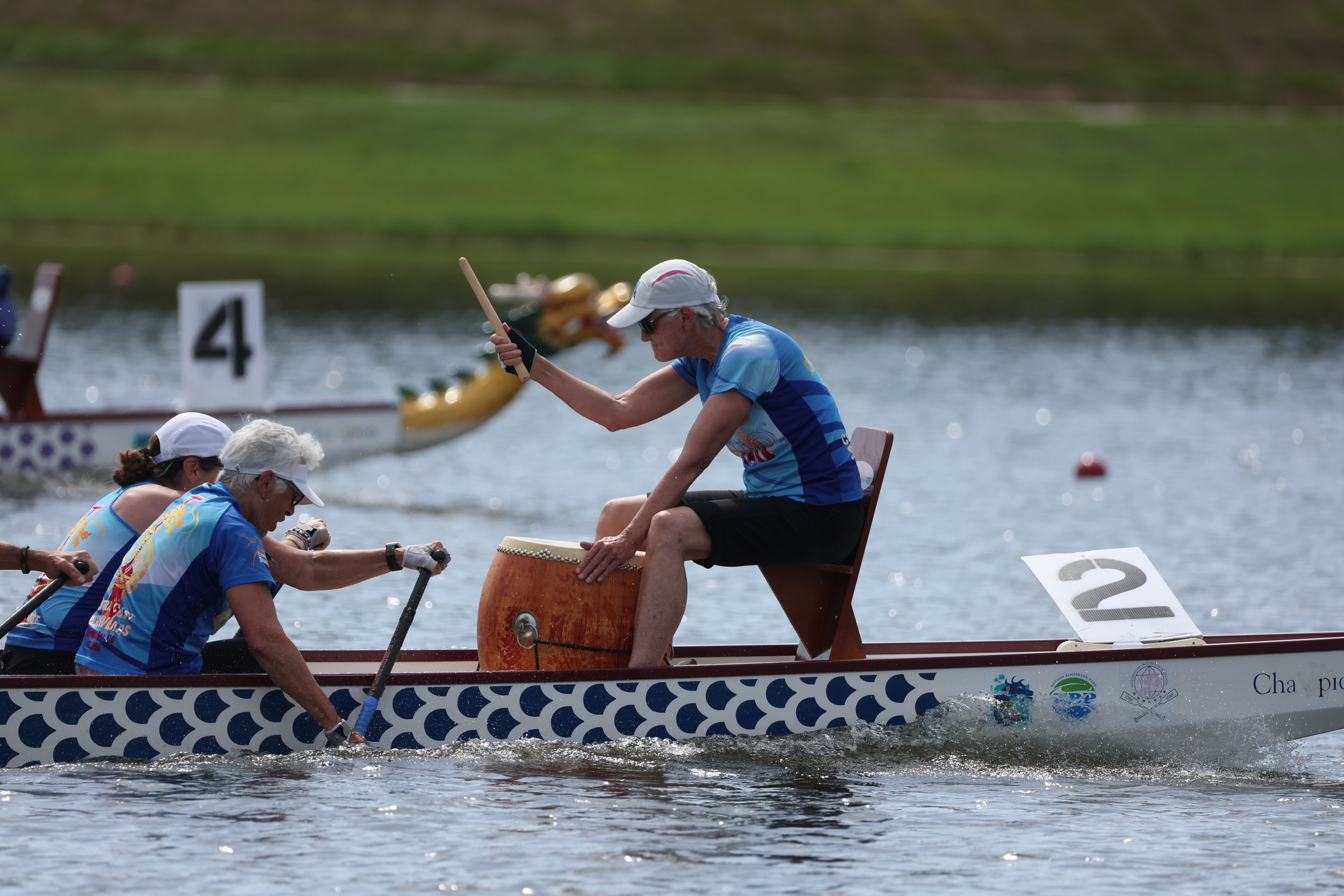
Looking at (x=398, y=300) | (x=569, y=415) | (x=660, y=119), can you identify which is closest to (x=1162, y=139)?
(x=660, y=119)

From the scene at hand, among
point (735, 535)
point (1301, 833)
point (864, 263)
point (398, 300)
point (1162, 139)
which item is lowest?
point (1301, 833)

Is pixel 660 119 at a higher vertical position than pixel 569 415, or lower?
higher

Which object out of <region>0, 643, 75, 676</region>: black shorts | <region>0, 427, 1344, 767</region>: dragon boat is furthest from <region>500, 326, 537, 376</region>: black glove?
<region>0, 643, 75, 676</region>: black shorts

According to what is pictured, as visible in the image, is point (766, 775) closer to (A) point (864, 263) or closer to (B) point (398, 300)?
(B) point (398, 300)

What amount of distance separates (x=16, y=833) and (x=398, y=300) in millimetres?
30463

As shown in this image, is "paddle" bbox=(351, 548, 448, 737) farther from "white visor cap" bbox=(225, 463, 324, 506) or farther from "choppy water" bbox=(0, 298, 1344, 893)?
"white visor cap" bbox=(225, 463, 324, 506)

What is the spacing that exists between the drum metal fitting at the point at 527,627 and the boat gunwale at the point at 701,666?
5.9 inches

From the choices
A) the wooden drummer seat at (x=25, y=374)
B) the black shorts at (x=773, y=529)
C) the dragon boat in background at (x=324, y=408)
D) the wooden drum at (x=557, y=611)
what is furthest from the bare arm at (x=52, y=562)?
the wooden drummer seat at (x=25, y=374)

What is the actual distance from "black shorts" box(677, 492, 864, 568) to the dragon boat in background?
8225 mm

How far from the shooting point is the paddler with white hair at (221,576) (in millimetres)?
8227

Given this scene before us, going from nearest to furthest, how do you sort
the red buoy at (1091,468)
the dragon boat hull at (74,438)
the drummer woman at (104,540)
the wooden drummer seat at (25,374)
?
A: the drummer woman at (104,540), the dragon boat hull at (74,438), the wooden drummer seat at (25,374), the red buoy at (1091,468)

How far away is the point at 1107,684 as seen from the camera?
30.4 ft

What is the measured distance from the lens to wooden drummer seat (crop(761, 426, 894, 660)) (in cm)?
929

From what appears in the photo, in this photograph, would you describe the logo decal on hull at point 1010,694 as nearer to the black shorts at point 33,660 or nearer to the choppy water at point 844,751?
the choppy water at point 844,751
